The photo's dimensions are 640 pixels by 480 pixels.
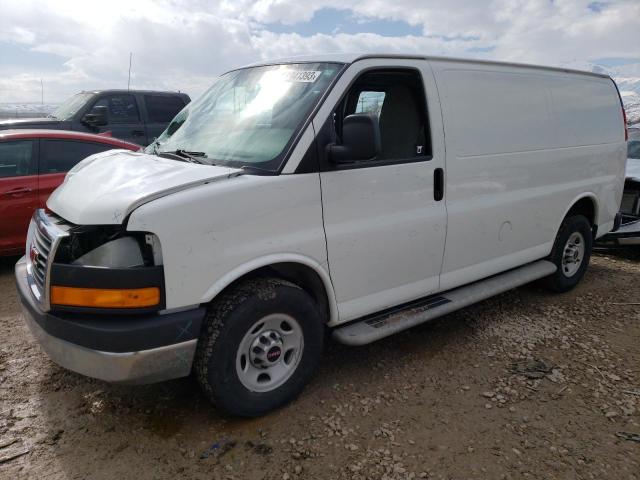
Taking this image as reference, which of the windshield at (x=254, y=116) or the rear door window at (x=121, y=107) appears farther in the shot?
the rear door window at (x=121, y=107)

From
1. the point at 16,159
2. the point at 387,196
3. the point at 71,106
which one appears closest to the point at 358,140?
the point at 387,196

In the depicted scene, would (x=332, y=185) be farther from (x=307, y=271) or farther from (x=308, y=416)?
(x=308, y=416)

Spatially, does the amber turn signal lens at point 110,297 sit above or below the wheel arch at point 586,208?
below

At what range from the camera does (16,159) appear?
5.51 m

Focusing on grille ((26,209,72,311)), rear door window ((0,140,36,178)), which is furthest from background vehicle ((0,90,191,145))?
grille ((26,209,72,311))

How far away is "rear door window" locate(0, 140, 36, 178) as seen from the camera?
5.43 meters

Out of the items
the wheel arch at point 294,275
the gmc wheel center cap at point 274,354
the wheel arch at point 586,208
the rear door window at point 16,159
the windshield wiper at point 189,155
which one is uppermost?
the rear door window at point 16,159

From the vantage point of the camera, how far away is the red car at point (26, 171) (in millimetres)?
5320

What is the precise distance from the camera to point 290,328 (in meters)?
3.04

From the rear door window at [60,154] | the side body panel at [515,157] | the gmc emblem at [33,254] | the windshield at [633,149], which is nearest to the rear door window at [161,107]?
the rear door window at [60,154]

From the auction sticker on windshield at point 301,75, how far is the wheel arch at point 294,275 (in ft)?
3.75

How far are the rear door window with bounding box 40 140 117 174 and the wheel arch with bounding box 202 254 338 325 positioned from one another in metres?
3.83

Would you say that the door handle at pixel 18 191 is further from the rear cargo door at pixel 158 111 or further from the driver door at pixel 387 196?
the rear cargo door at pixel 158 111

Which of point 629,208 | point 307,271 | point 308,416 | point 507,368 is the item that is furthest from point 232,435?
point 629,208
